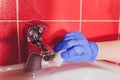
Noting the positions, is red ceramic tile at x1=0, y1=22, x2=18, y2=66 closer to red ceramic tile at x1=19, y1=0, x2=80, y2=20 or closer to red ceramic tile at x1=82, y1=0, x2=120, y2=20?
red ceramic tile at x1=19, y1=0, x2=80, y2=20

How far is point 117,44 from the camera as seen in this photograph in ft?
1.86

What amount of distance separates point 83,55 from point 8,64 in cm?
19

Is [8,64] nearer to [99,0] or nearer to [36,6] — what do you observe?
[36,6]

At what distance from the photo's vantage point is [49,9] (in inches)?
21.8

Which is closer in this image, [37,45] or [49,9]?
A: [37,45]

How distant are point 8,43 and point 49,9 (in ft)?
0.45

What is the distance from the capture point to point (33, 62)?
0.48 m

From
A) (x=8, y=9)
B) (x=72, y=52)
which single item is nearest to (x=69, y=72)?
(x=72, y=52)

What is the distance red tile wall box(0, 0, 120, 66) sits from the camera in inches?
20.1

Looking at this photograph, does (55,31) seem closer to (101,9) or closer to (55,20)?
(55,20)

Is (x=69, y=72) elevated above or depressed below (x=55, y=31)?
below

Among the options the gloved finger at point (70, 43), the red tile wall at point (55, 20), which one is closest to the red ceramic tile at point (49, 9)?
the red tile wall at point (55, 20)

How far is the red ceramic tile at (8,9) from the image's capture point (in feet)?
1.64

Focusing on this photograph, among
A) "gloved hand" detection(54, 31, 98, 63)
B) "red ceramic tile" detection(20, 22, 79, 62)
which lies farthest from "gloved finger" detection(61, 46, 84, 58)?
"red ceramic tile" detection(20, 22, 79, 62)
